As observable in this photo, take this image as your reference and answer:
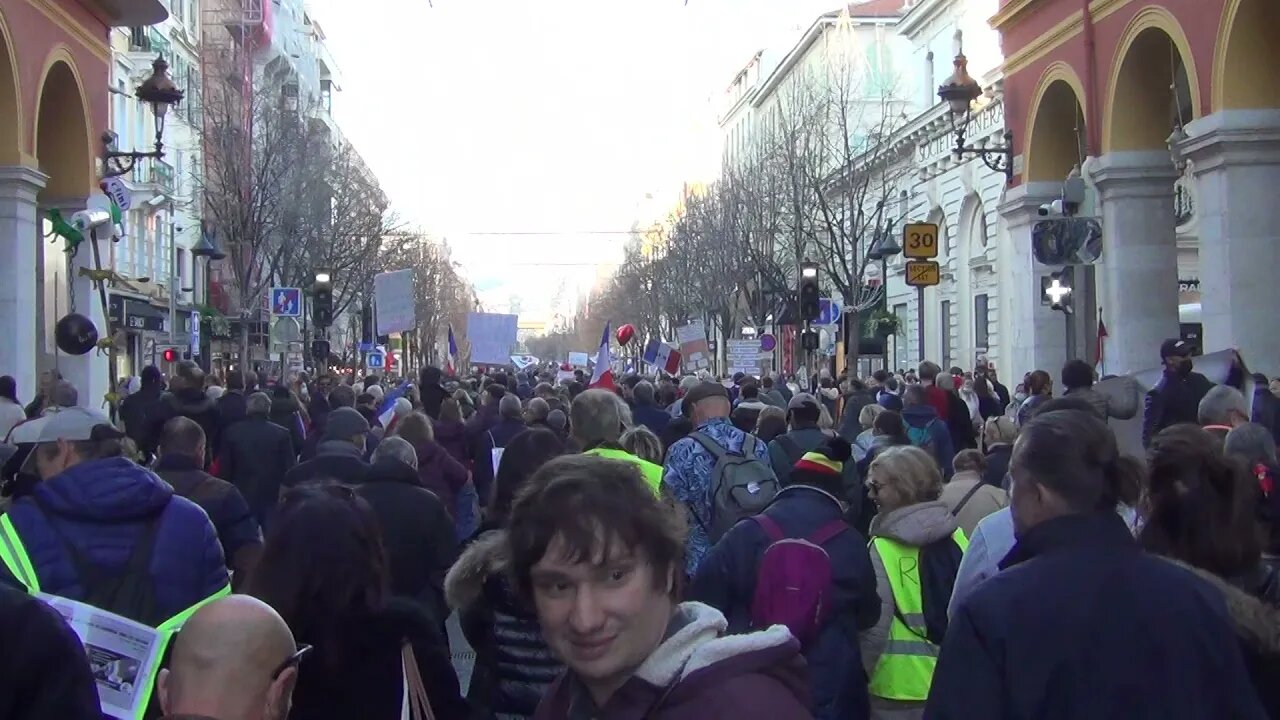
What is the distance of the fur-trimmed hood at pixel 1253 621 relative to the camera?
4.14 meters

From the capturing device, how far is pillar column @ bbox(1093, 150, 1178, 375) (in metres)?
23.2

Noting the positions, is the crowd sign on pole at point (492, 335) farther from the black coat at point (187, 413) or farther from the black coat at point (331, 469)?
the black coat at point (331, 469)

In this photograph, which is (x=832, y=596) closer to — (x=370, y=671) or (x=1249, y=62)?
(x=370, y=671)

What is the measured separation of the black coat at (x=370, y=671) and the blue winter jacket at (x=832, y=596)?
154cm

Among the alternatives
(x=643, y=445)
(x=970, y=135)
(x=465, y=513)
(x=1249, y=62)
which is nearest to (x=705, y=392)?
(x=643, y=445)

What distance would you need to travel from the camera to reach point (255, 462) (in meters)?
12.5

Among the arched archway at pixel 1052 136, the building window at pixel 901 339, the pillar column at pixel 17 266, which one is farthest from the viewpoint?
the building window at pixel 901 339

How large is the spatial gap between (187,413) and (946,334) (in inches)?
1466

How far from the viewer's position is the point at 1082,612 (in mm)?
3764

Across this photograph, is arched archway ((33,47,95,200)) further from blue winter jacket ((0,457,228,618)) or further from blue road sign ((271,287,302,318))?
blue winter jacket ((0,457,228,618))

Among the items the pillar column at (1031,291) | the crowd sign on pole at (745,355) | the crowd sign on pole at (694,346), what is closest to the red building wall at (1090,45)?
the pillar column at (1031,291)

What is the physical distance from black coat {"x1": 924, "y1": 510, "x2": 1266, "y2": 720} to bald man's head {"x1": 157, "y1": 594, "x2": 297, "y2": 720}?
1623 millimetres

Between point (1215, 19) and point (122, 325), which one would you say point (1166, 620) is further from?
point (122, 325)

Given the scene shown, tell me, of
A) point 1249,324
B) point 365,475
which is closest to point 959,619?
point 365,475
